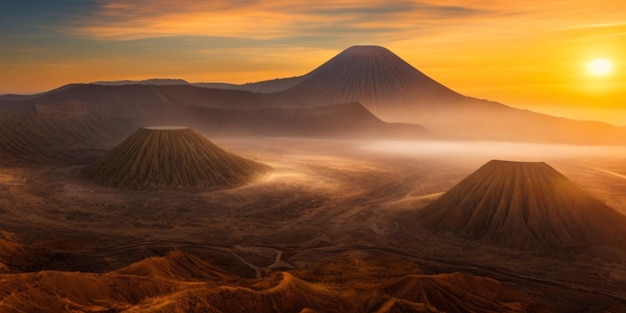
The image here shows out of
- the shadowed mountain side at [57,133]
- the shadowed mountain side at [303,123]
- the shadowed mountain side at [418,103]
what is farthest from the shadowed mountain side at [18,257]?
the shadowed mountain side at [418,103]

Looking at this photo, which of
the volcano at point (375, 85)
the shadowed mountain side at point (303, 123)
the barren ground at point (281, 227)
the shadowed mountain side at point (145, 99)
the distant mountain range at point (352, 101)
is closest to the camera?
the barren ground at point (281, 227)

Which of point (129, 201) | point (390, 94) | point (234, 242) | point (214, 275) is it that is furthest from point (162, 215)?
point (390, 94)

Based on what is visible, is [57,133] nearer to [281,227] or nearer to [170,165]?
[170,165]

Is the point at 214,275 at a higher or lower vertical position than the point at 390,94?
lower

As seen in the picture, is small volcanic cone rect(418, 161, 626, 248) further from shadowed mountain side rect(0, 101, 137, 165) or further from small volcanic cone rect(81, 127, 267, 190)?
shadowed mountain side rect(0, 101, 137, 165)

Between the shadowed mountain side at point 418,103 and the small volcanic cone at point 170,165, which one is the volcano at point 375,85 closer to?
the shadowed mountain side at point 418,103

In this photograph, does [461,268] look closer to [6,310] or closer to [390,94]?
[6,310]

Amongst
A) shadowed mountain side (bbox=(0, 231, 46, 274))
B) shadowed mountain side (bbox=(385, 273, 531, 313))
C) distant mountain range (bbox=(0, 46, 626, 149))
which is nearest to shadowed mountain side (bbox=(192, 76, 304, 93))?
distant mountain range (bbox=(0, 46, 626, 149))

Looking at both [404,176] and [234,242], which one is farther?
[404,176]

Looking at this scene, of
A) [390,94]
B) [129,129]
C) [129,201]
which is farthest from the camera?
[390,94]
